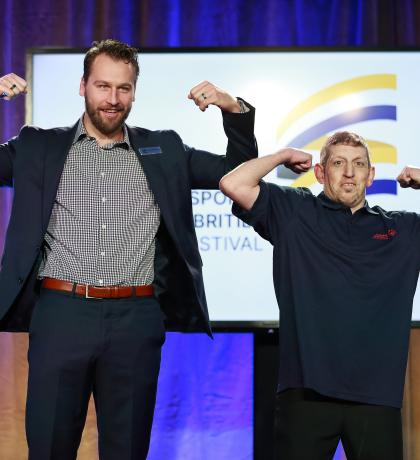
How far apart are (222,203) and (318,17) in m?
1.18

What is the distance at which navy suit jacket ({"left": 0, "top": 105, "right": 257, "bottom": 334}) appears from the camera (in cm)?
245

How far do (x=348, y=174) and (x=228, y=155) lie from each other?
0.41 metres

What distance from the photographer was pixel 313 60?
366cm

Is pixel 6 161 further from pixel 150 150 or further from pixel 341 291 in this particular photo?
pixel 341 291

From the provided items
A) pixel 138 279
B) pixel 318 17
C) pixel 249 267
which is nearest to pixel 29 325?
pixel 138 279

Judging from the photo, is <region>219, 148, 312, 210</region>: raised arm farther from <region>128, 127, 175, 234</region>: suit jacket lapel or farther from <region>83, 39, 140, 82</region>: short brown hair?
<region>83, 39, 140, 82</region>: short brown hair

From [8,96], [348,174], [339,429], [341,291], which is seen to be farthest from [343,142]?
[8,96]

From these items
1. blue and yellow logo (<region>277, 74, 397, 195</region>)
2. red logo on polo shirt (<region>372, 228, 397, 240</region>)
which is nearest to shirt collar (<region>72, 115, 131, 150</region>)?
red logo on polo shirt (<region>372, 228, 397, 240</region>)

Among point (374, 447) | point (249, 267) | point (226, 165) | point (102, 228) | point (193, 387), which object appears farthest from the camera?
point (193, 387)

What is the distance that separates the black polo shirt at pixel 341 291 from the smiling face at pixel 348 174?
37 mm

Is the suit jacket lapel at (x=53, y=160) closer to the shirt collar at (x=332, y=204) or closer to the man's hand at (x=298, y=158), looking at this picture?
the man's hand at (x=298, y=158)

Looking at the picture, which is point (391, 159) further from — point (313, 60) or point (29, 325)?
point (29, 325)

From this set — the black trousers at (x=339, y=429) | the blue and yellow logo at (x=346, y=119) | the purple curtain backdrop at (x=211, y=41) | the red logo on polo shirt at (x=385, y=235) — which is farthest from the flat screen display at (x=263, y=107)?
the black trousers at (x=339, y=429)

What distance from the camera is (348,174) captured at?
2490 millimetres
